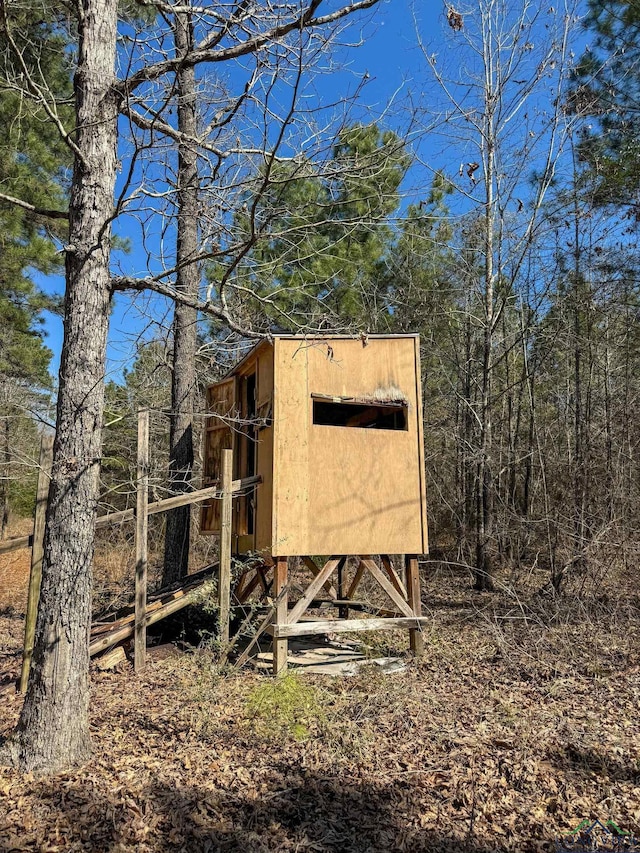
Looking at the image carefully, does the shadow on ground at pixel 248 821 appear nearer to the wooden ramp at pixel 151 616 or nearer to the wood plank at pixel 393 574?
the wooden ramp at pixel 151 616

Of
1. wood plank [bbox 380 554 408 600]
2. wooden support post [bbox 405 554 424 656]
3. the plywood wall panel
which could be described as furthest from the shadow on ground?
wood plank [bbox 380 554 408 600]

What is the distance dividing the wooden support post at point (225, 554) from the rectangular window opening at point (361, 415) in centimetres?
163

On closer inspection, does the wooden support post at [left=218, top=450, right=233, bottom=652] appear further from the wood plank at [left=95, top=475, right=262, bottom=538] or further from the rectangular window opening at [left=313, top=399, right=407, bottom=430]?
the rectangular window opening at [left=313, top=399, right=407, bottom=430]

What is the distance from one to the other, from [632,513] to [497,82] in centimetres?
838

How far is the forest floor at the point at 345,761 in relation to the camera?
3.64 m

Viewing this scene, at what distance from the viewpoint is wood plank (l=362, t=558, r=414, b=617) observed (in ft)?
24.4

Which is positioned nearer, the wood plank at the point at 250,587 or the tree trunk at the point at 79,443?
the tree trunk at the point at 79,443

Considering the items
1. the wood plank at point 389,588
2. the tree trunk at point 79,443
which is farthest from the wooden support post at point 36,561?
the wood plank at point 389,588

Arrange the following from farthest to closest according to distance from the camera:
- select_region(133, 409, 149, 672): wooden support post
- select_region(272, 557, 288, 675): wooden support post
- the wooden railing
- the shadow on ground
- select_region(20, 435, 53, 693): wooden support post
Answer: select_region(272, 557, 288, 675): wooden support post, select_region(133, 409, 149, 672): wooden support post, the wooden railing, select_region(20, 435, 53, 693): wooden support post, the shadow on ground

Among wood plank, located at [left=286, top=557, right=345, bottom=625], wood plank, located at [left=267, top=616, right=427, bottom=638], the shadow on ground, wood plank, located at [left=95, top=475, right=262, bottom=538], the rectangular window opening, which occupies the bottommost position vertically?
the shadow on ground

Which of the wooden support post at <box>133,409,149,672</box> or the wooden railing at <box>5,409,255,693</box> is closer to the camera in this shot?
the wooden railing at <box>5,409,255,693</box>

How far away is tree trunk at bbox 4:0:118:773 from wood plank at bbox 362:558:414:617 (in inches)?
151

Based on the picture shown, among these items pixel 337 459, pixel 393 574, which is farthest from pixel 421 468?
pixel 393 574

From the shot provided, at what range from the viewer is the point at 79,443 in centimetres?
433
